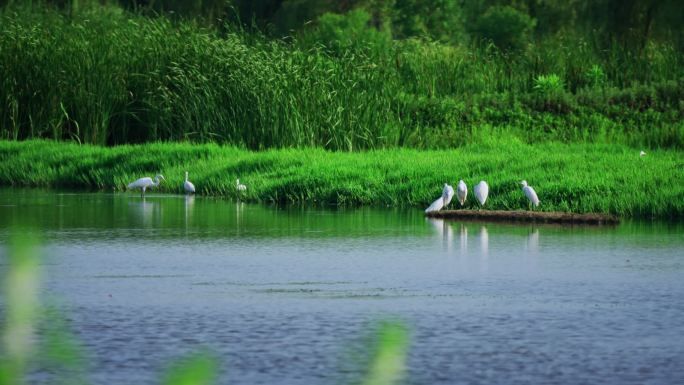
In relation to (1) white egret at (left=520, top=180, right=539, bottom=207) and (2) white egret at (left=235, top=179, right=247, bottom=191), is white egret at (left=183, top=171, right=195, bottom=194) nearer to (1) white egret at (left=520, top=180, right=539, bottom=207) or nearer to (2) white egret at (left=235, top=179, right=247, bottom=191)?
(2) white egret at (left=235, top=179, right=247, bottom=191)

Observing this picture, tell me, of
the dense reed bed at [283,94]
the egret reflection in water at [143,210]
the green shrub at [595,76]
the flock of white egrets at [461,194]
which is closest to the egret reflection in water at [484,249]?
the flock of white egrets at [461,194]

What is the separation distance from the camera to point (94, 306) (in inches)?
293

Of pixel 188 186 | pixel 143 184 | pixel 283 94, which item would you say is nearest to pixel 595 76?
pixel 283 94

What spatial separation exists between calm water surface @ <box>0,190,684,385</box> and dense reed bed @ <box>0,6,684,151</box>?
19.3ft

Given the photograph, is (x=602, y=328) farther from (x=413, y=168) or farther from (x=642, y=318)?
(x=413, y=168)

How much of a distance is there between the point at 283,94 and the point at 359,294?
10.8 metres

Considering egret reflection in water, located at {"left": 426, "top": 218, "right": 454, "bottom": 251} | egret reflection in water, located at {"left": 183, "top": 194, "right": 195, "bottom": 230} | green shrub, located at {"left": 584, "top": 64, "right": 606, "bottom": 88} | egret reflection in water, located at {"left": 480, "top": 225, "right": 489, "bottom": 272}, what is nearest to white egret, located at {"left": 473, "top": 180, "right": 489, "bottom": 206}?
egret reflection in water, located at {"left": 426, "top": 218, "right": 454, "bottom": 251}

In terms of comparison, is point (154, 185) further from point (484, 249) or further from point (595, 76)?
point (595, 76)

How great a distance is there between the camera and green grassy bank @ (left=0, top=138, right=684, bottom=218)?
44.0 ft

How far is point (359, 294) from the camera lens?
7.93 meters

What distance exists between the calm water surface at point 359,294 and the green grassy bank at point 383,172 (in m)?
1.14

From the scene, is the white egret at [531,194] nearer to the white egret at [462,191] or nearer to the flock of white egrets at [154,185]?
the white egret at [462,191]

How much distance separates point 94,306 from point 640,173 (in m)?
8.14

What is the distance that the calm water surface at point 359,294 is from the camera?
19.1 feet
